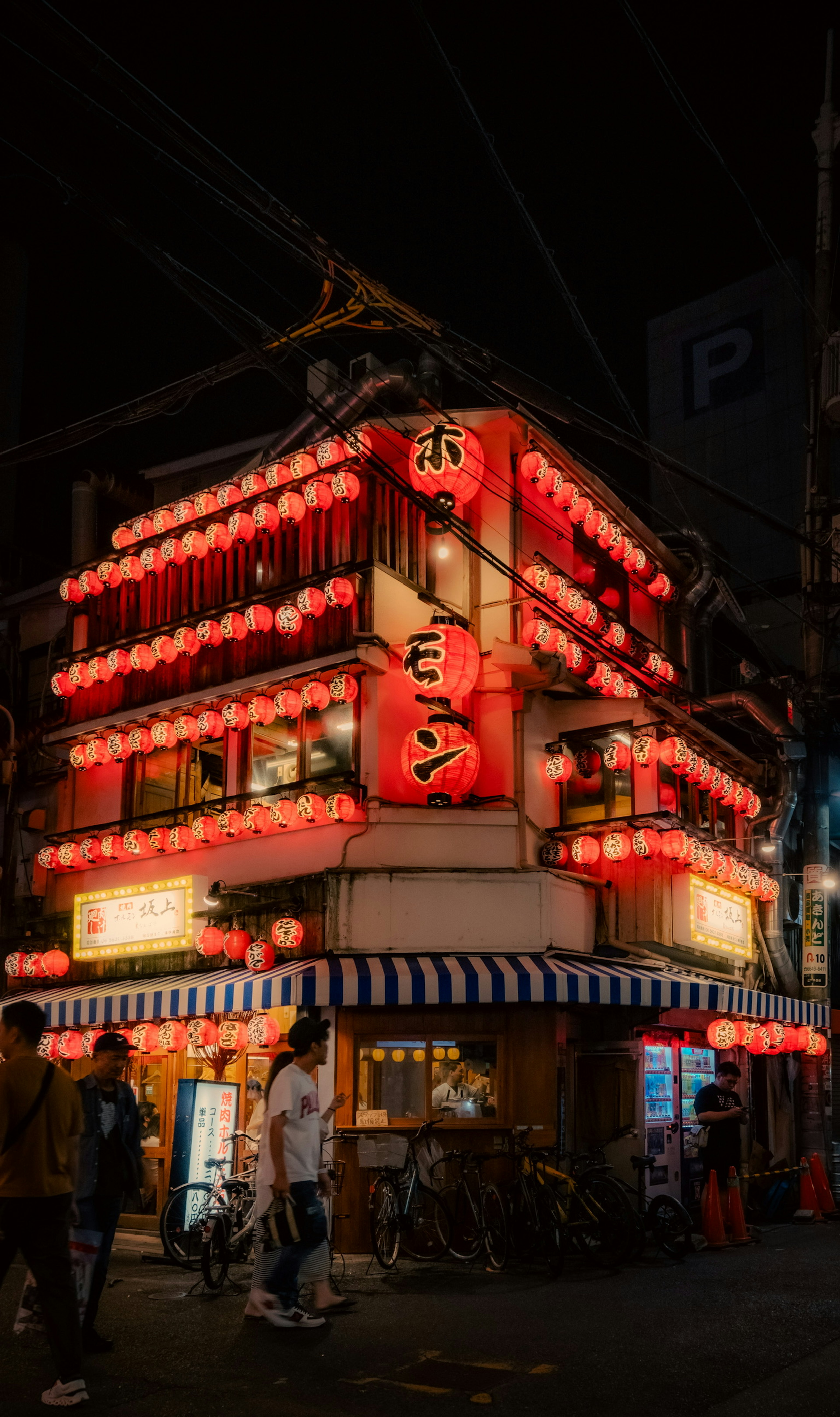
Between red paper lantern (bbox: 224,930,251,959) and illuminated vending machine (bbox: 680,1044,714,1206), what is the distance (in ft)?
21.9

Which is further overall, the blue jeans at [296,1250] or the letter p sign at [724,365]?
the letter p sign at [724,365]

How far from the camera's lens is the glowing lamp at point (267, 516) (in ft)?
57.3

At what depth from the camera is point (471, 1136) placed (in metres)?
14.7

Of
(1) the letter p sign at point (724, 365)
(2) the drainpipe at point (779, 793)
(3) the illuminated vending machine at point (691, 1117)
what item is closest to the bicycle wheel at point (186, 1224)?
(3) the illuminated vending machine at point (691, 1117)

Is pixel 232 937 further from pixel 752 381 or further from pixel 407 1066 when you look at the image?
pixel 752 381

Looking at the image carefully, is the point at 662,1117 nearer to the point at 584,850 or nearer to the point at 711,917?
the point at 711,917

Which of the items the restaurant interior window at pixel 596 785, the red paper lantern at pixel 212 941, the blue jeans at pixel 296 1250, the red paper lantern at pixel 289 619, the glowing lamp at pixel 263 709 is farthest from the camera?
the restaurant interior window at pixel 596 785

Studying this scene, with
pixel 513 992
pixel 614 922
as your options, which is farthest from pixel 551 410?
pixel 614 922

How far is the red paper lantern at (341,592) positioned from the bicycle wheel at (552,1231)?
769 cm

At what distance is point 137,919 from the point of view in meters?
17.7

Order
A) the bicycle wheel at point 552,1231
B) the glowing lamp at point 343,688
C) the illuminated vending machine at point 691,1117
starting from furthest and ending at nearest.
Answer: the illuminated vending machine at point 691,1117, the glowing lamp at point 343,688, the bicycle wheel at point 552,1231

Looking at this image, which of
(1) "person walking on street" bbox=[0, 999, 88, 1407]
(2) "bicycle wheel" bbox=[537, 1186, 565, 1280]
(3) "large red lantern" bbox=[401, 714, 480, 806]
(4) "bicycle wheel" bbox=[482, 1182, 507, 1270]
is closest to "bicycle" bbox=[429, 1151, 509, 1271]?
(4) "bicycle wheel" bbox=[482, 1182, 507, 1270]

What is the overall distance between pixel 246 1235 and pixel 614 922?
708 centimetres

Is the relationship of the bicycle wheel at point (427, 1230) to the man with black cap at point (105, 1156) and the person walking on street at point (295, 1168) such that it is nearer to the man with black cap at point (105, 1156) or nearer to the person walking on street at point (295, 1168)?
the person walking on street at point (295, 1168)
